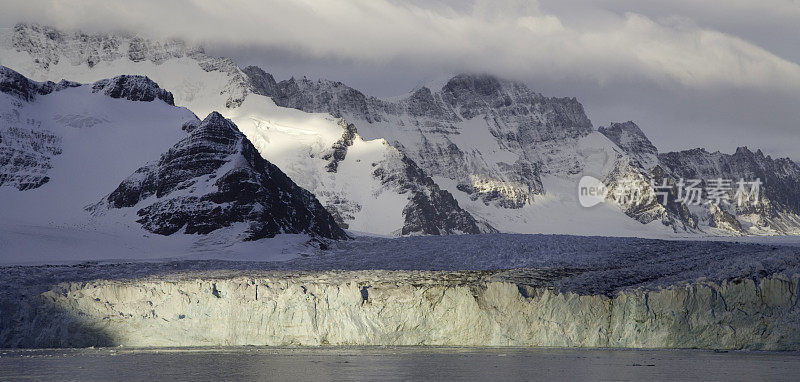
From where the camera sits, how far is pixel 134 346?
77812 mm

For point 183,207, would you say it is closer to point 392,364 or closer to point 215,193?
point 215,193

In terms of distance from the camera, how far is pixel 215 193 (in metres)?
178

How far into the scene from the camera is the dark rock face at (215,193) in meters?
173

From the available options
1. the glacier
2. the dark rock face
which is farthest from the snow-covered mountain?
the glacier

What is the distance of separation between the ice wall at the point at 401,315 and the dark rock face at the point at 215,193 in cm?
8867

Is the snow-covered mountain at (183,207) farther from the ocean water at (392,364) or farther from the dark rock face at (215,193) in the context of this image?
the ocean water at (392,364)

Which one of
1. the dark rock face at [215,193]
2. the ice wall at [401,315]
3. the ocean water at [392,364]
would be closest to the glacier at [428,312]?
the ice wall at [401,315]

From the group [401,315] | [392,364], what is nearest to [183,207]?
[401,315]

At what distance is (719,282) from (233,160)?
406 ft

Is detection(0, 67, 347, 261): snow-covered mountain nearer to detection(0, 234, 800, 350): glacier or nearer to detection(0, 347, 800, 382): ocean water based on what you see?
detection(0, 234, 800, 350): glacier

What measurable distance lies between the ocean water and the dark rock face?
95.4 meters

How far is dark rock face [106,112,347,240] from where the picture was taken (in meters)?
173

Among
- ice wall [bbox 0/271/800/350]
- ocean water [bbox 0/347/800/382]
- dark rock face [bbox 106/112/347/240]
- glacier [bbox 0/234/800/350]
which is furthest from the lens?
dark rock face [bbox 106/112/347/240]

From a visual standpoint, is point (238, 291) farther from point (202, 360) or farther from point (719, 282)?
point (719, 282)
